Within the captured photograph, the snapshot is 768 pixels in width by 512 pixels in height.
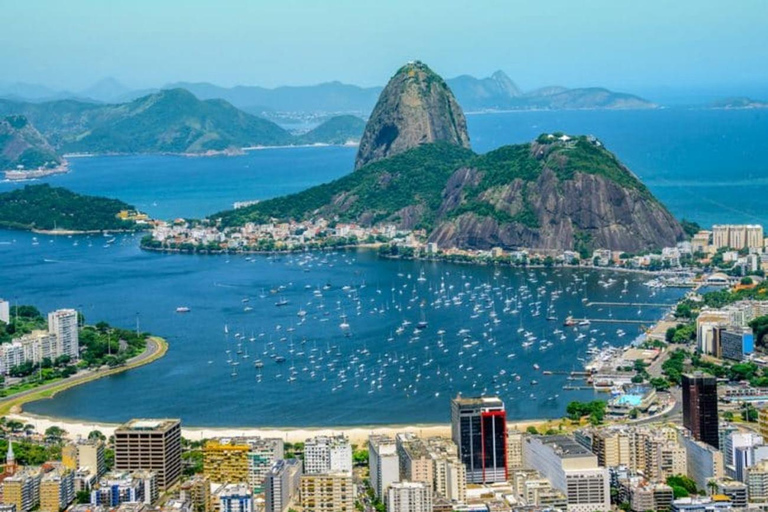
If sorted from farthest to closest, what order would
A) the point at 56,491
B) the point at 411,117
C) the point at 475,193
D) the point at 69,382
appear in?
the point at 411,117 < the point at 475,193 < the point at 69,382 < the point at 56,491

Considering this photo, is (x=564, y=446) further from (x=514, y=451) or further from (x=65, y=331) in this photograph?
(x=65, y=331)

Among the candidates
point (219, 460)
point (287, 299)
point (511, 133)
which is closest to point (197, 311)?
point (287, 299)

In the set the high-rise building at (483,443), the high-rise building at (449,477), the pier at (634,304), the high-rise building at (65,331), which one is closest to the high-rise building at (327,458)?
the high-rise building at (449,477)

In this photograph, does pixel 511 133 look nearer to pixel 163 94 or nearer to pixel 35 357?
pixel 163 94

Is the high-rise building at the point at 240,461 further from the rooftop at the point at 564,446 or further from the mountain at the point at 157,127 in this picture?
the mountain at the point at 157,127

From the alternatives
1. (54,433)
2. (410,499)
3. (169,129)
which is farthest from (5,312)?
(169,129)

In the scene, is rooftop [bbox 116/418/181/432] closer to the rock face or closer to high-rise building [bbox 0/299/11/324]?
high-rise building [bbox 0/299/11/324]
